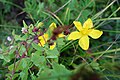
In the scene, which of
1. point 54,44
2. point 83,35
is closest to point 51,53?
point 54,44

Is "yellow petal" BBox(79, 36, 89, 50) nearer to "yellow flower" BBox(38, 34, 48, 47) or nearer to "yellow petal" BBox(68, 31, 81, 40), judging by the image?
"yellow petal" BBox(68, 31, 81, 40)

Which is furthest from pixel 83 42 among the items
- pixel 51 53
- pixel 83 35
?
pixel 51 53

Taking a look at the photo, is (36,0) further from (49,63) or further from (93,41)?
Answer: (49,63)

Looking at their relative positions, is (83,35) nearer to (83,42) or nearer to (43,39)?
(83,42)

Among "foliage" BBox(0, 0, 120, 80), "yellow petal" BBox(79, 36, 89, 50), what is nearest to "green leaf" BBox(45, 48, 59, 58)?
"foliage" BBox(0, 0, 120, 80)

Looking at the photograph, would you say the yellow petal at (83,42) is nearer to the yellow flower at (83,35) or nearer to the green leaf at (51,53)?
the yellow flower at (83,35)

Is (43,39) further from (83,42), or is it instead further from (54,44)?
(83,42)

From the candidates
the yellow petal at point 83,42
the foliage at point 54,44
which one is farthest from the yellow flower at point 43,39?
the yellow petal at point 83,42

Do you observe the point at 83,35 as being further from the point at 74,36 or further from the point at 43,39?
the point at 43,39

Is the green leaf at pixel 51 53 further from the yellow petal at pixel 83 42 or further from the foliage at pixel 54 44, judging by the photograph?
the yellow petal at pixel 83 42

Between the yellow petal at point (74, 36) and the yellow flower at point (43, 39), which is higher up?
the yellow flower at point (43, 39)

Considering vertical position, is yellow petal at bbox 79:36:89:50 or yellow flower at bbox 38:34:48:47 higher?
yellow flower at bbox 38:34:48:47

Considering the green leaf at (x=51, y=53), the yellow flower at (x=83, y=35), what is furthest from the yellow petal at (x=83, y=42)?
the green leaf at (x=51, y=53)

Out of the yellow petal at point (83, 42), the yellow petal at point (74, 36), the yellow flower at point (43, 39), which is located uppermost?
the yellow flower at point (43, 39)
